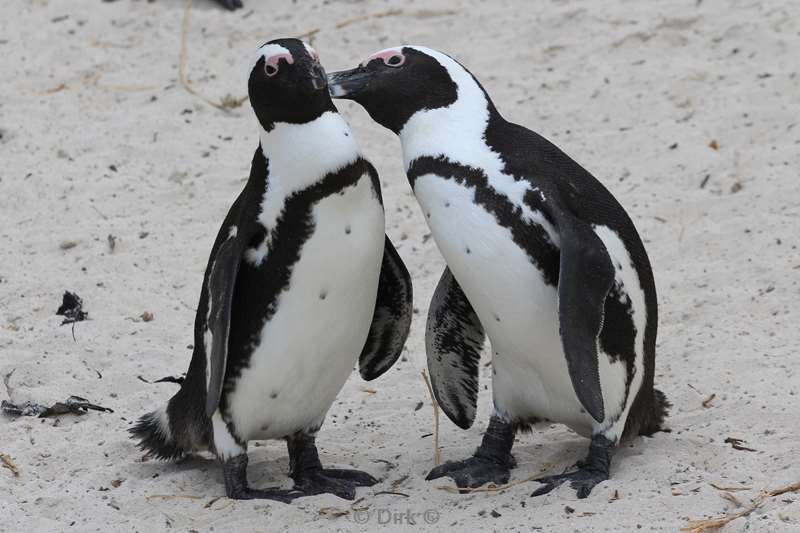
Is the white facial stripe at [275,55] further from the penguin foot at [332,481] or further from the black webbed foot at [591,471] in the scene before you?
the black webbed foot at [591,471]

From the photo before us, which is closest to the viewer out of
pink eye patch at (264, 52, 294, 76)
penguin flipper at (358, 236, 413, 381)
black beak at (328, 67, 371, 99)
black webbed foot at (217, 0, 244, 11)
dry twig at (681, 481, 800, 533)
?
dry twig at (681, 481, 800, 533)

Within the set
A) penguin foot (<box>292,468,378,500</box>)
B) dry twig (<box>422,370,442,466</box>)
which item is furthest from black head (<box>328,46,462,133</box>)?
penguin foot (<box>292,468,378,500</box>)

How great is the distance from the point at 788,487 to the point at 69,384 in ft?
7.33

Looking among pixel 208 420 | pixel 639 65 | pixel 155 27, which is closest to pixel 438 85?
pixel 208 420

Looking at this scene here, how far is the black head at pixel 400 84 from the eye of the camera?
11.3 ft

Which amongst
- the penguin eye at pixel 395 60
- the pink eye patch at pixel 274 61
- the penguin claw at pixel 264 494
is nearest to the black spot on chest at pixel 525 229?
the penguin eye at pixel 395 60

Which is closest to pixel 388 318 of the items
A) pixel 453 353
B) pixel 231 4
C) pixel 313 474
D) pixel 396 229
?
pixel 453 353

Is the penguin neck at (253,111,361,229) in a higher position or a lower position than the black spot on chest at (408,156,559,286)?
higher

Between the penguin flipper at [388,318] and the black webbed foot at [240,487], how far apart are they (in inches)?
19.6

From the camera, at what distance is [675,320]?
4.44 m

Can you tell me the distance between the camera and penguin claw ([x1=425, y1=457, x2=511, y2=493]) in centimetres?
351

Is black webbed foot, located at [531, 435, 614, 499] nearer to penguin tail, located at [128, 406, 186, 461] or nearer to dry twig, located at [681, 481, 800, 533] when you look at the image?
dry twig, located at [681, 481, 800, 533]

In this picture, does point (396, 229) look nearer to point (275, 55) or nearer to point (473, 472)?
point (473, 472)

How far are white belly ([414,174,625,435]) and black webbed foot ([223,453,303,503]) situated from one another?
0.71 m
